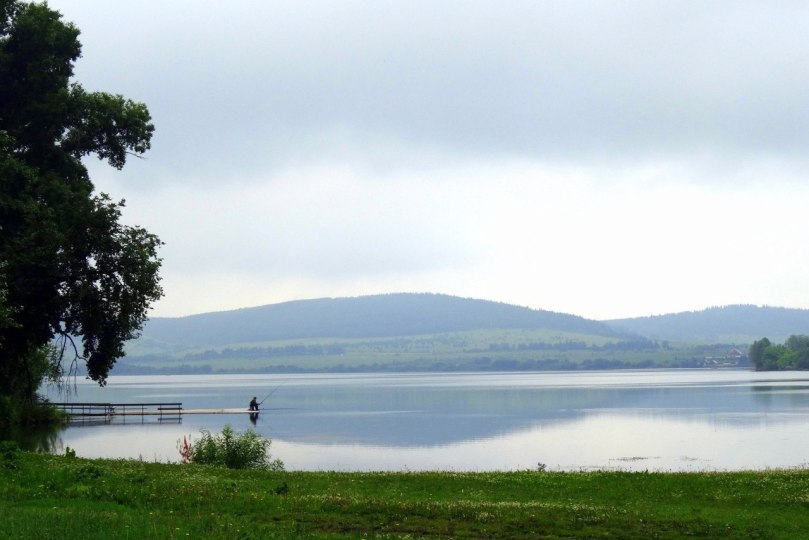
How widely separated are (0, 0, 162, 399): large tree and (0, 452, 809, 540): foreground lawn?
959 centimetres

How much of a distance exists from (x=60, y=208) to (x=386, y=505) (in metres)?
20.7

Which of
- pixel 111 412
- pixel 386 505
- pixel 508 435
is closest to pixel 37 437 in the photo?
pixel 508 435

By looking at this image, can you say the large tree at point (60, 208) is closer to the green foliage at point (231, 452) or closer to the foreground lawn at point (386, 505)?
the green foliage at point (231, 452)

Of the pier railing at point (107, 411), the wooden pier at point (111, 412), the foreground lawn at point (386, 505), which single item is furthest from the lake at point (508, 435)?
the foreground lawn at point (386, 505)

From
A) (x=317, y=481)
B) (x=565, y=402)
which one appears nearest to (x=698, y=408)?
(x=565, y=402)

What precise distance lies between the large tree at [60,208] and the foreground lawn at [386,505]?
31.5 feet

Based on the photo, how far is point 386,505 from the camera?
2059 cm

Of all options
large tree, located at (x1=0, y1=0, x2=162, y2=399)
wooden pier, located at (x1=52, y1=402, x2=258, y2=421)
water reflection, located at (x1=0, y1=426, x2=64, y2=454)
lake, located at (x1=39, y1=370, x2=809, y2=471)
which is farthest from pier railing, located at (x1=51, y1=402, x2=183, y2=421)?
large tree, located at (x1=0, y1=0, x2=162, y2=399)

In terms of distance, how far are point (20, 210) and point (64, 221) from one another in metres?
1.58

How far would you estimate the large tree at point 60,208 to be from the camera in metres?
34.1

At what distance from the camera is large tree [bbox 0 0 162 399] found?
112 ft

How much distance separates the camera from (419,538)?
687 inches

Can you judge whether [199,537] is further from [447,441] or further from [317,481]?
[447,441]

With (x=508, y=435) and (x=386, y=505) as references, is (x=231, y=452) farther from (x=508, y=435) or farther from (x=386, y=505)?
(x=508, y=435)
